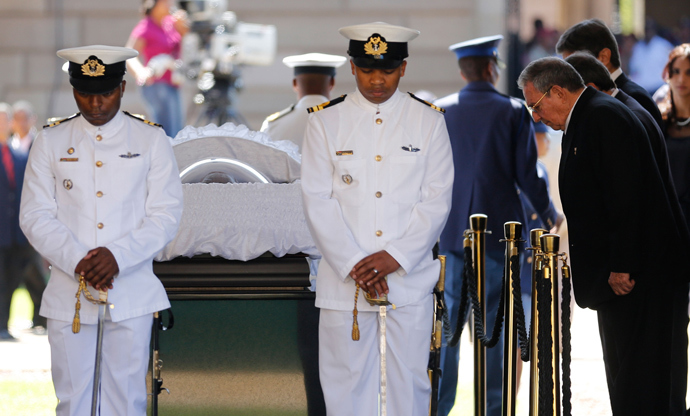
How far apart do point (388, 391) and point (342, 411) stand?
0.65 ft

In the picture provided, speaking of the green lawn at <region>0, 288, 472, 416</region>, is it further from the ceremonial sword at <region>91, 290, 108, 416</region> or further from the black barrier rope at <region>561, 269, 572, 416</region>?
the ceremonial sword at <region>91, 290, 108, 416</region>

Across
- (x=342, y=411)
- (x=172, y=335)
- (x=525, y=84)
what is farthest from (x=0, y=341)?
(x=525, y=84)

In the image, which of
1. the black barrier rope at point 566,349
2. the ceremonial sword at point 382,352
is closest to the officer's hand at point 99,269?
the ceremonial sword at point 382,352

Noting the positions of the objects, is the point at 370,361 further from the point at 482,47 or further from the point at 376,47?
the point at 482,47

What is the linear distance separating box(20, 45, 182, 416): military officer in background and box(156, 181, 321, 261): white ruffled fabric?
1.15 feet

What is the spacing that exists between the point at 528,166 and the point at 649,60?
735 cm

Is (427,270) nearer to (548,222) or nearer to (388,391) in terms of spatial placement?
(388,391)

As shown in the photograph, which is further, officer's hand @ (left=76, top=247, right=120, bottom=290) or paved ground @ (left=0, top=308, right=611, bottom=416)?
paved ground @ (left=0, top=308, right=611, bottom=416)

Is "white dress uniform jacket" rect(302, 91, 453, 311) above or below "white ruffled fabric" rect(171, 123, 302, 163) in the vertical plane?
below

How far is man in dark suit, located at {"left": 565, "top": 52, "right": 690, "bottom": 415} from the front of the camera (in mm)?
3836

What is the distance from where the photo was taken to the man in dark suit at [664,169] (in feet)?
12.6

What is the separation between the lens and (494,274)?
203 inches

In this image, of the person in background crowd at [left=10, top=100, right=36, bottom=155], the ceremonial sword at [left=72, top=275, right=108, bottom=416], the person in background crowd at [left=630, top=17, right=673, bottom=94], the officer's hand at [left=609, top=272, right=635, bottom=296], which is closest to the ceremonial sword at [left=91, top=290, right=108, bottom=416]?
the ceremonial sword at [left=72, top=275, right=108, bottom=416]

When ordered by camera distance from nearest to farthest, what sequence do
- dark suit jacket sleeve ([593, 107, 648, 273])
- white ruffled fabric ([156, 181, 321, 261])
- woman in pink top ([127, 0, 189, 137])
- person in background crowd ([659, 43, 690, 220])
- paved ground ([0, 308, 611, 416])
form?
dark suit jacket sleeve ([593, 107, 648, 273]), white ruffled fabric ([156, 181, 321, 261]), person in background crowd ([659, 43, 690, 220]), paved ground ([0, 308, 611, 416]), woman in pink top ([127, 0, 189, 137])
